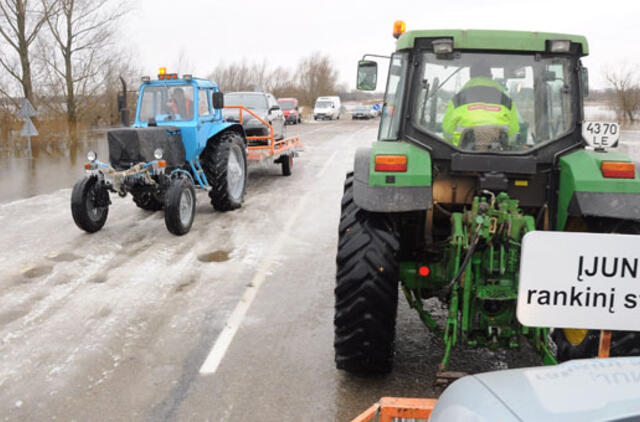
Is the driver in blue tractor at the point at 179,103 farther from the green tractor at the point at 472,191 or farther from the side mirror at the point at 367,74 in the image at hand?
the green tractor at the point at 472,191

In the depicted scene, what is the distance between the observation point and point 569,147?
4.27 metres

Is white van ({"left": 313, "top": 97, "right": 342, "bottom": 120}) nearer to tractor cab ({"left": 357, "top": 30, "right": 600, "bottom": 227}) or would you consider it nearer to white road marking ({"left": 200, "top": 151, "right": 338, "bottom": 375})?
white road marking ({"left": 200, "top": 151, "right": 338, "bottom": 375})

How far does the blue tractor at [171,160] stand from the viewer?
26.9 ft

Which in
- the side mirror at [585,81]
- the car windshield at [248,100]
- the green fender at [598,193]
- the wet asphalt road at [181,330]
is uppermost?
the car windshield at [248,100]

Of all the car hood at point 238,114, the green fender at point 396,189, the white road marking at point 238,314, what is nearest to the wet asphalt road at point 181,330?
the white road marking at point 238,314

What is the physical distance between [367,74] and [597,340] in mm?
2961

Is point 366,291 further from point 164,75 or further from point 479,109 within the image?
point 164,75

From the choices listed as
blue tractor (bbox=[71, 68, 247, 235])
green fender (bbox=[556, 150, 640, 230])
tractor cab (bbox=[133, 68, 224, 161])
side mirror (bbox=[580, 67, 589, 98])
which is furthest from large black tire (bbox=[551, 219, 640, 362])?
tractor cab (bbox=[133, 68, 224, 161])

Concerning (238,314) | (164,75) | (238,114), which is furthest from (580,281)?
(238,114)

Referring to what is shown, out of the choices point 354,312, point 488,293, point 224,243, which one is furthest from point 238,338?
point 224,243

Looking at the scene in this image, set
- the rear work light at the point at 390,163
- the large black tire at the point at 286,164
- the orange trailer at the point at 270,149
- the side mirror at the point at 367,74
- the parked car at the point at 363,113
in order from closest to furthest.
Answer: the rear work light at the point at 390,163 < the side mirror at the point at 367,74 < the orange trailer at the point at 270,149 < the large black tire at the point at 286,164 < the parked car at the point at 363,113

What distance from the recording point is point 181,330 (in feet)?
16.5

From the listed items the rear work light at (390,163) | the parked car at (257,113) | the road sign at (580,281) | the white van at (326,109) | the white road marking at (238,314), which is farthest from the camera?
the white van at (326,109)

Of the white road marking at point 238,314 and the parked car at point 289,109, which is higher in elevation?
the parked car at point 289,109
